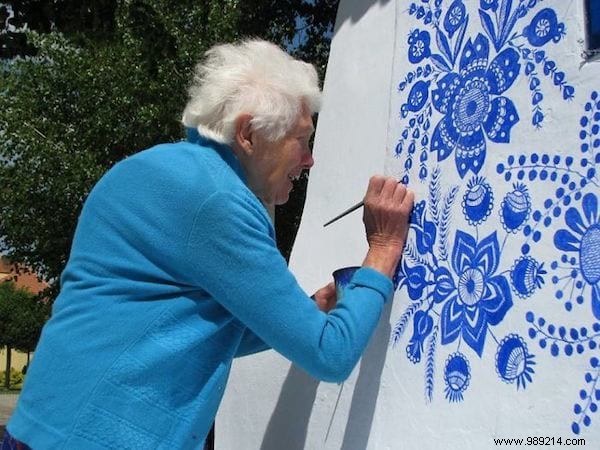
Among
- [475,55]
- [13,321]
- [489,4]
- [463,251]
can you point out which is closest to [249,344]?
[463,251]

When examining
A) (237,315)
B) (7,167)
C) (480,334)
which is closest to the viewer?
(237,315)

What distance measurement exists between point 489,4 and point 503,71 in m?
0.18

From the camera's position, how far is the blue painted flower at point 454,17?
207 centimetres

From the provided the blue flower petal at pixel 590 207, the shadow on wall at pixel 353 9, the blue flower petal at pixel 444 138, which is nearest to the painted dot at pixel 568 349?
the blue flower petal at pixel 590 207

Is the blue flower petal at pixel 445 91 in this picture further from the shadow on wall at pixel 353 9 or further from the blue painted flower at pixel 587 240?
the shadow on wall at pixel 353 9

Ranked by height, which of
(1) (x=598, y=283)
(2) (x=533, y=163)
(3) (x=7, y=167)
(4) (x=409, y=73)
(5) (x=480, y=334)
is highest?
(4) (x=409, y=73)

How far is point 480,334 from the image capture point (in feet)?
6.16

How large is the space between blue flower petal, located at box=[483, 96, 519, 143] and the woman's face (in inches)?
16.5

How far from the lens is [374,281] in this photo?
1.94 metres

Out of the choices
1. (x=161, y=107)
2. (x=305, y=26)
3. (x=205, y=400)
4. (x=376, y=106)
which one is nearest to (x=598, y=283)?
(x=205, y=400)

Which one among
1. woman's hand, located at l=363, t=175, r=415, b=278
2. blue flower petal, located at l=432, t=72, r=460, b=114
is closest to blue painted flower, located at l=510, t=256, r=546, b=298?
woman's hand, located at l=363, t=175, r=415, b=278

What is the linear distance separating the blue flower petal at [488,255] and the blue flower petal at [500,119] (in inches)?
Result: 8.7

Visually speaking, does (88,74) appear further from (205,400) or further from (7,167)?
(205,400)

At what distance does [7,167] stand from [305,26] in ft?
8.31
